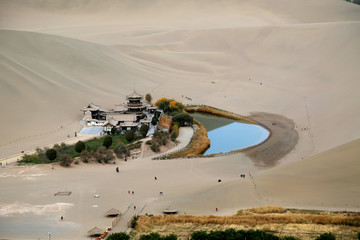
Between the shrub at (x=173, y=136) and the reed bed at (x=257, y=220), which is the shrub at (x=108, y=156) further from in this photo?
the reed bed at (x=257, y=220)

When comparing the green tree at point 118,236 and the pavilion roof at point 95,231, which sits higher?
the pavilion roof at point 95,231

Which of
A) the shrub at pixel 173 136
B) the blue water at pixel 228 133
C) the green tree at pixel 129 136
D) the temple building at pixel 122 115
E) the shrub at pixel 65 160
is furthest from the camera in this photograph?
the temple building at pixel 122 115

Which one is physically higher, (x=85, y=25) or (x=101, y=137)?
(x=85, y=25)

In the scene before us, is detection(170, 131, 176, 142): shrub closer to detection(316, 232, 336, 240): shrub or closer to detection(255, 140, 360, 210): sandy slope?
detection(255, 140, 360, 210): sandy slope

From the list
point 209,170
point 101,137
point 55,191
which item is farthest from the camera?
point 101,137

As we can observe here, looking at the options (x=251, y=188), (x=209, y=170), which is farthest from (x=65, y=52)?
(x=251, y=188)

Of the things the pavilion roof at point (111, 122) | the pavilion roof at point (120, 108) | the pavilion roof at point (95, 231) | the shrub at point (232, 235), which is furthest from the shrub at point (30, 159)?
the shrub at point (232, 235)

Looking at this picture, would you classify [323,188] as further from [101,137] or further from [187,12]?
[187,12]
